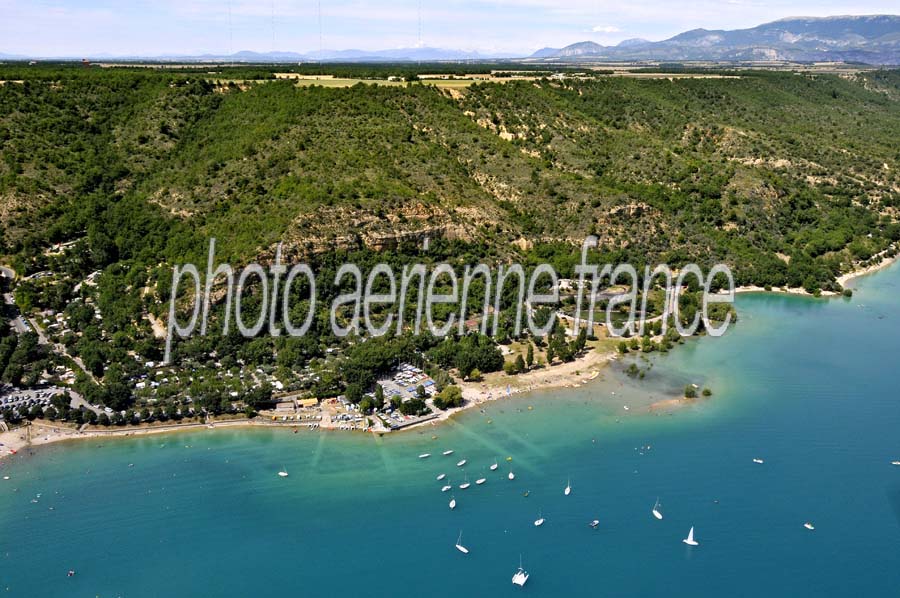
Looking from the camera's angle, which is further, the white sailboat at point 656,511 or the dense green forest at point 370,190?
the dense green forest at point 370,190

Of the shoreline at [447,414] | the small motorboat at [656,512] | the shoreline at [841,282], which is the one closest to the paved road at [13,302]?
the shoreline at [447,414]

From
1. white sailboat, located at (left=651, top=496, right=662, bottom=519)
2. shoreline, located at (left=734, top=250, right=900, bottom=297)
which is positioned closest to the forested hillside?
shoreline, located at (left=734, top=250, right=900, bottom=297)

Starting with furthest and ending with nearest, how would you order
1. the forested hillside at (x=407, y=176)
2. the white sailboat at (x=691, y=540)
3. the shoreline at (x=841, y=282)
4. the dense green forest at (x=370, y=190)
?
the shoreline at (x=841, y=282) < the forested hillside at (x=407, y=176) < the dense green forest at (x=370, y=190) < the white sailboat at (x=691, y=540)

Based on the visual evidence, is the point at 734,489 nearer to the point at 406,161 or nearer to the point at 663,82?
the point at 406,161

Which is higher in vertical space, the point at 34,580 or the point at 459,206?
the point at 459,206

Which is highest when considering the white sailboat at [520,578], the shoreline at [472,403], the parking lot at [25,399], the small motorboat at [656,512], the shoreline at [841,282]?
the shoreline at [841,282]

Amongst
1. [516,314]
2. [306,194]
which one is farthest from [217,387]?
[516,314]

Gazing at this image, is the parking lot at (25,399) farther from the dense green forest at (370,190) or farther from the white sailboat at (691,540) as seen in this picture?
the white sailboat at (691,540)

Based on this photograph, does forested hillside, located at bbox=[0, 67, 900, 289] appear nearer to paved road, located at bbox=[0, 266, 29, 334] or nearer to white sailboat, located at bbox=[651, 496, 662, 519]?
paved road, located at bbox=[0, 266, 29, 334]

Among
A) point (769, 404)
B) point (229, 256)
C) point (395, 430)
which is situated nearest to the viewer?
point (395, 430)
